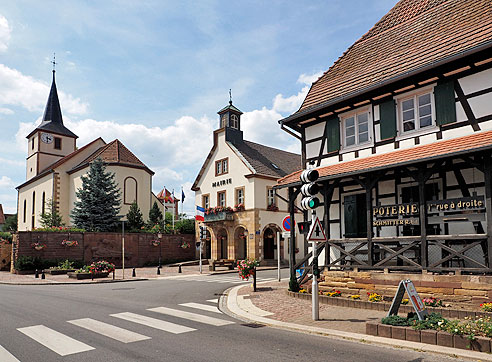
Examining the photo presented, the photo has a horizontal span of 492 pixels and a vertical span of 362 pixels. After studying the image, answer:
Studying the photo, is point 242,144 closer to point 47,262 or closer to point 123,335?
point 47,262

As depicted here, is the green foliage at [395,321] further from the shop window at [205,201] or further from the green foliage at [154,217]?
the green foliage at [154,217]

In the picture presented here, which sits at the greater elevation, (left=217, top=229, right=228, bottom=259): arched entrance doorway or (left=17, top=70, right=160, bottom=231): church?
(left=17, top=70, right=160, bottom=231): church

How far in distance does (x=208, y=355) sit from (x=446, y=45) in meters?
10.9

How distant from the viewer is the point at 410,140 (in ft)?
42.2

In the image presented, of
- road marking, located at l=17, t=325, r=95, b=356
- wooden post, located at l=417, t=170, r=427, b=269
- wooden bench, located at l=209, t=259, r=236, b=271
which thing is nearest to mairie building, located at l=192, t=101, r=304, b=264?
wooden bench, located at l=209, t=259, r=236, b=271

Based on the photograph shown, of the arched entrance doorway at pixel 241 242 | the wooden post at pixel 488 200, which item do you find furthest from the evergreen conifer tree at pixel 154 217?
the wooden post at pixel 488 200

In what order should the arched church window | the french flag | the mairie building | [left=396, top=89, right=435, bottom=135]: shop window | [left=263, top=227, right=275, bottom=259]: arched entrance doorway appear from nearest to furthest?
[left=396, top=89, right=435, bottom=135]: shop window → the french flag → the mairie building → [left=263, top=227, right=275, bottom=259]: arched entrance doorway → the arched church window

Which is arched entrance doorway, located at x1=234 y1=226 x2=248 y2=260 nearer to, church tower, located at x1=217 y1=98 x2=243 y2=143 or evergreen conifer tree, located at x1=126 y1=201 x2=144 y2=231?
church tower, located at x1=217 y1=98 x2=243 y2=143

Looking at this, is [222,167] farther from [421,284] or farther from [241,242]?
[421,284]

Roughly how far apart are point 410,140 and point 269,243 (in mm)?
23525

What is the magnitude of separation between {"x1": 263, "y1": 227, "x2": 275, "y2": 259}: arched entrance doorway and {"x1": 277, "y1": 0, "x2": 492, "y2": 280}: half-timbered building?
18962 millimetres

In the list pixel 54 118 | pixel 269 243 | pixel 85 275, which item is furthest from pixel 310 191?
pixel 54 118

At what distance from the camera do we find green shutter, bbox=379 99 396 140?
13.2m

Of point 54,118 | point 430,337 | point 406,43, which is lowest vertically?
point 430,337
